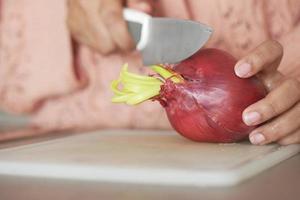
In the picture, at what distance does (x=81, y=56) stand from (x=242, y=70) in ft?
1.67

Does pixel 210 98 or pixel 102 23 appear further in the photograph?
pixel 102 23

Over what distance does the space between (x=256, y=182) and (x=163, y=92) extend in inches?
9.5

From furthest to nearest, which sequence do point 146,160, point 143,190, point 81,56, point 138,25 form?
1. point 81,56
2. point 138,25
3. point 146,160
4. point 143,190

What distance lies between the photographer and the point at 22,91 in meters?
1.30

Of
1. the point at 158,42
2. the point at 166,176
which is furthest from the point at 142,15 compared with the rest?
the point at 166,176

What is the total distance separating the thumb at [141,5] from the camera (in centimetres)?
108

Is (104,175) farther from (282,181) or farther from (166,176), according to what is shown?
(282,181)

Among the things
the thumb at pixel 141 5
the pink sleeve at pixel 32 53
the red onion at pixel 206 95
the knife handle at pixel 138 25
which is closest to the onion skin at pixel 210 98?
the red onion at pixel 206 95

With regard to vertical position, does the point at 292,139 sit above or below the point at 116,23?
below

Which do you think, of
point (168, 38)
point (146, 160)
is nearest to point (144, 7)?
point (168, 38)

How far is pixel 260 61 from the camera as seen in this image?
864mm

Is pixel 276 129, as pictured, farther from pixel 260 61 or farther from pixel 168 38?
pixel 168 38

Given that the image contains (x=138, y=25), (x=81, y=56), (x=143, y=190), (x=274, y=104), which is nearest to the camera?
(x=143, y=190)

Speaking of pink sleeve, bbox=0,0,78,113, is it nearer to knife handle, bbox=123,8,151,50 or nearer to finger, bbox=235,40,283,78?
knife handle, bbox=123,8,151,50
